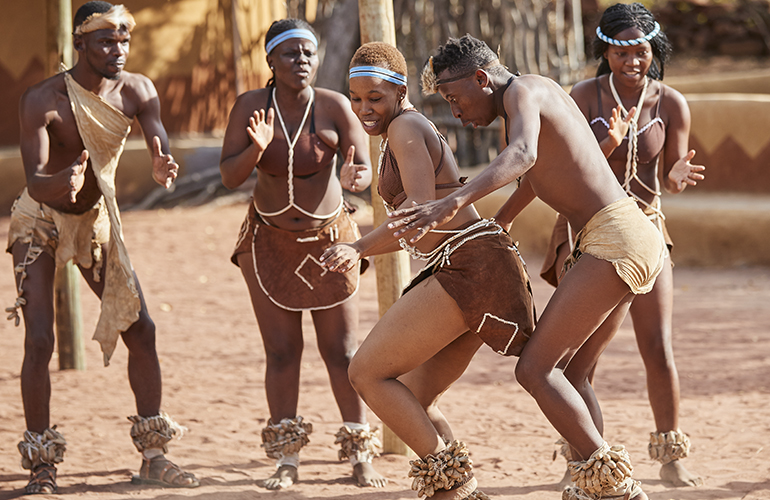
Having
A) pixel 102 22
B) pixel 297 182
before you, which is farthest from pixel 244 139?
pixel 102 22

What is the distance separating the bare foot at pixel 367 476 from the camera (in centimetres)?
398

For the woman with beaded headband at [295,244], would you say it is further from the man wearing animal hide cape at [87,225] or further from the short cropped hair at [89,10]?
the short cropped hair at [89,10]

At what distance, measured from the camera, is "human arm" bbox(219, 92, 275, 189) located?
12.7 ft

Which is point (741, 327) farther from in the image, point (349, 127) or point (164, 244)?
point (164, 244)

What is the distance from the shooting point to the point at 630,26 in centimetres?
382

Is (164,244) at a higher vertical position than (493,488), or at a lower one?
lower

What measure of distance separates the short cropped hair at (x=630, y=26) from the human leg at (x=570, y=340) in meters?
1.38

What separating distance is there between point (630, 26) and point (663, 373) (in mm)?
1576

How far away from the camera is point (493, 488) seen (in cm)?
388

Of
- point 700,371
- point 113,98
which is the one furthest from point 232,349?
point 700,371

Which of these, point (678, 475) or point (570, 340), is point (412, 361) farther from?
point (678, 475)

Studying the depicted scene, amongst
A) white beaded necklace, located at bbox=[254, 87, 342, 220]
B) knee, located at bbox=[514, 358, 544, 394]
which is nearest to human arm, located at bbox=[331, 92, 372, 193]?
white beaded necklace, located at bbox=[254, 87, 342, 220]

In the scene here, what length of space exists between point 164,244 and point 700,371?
6.31m

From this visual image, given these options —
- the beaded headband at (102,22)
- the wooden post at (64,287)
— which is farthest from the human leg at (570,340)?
the wooden post at (64,287)
